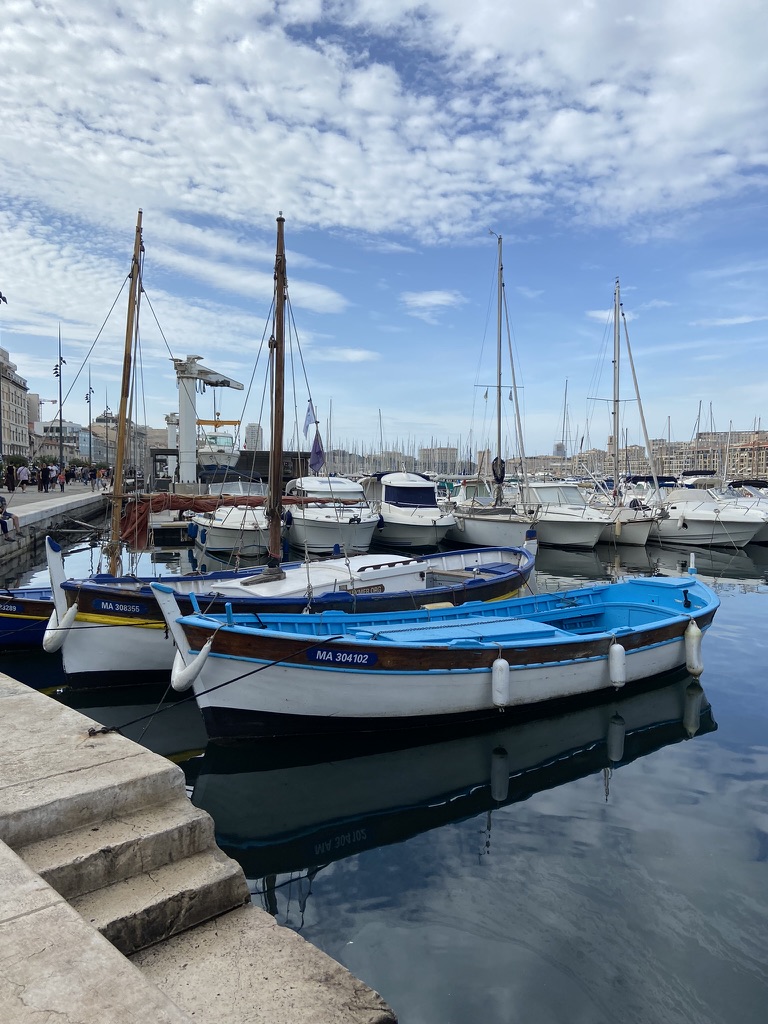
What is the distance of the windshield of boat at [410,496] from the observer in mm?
29531

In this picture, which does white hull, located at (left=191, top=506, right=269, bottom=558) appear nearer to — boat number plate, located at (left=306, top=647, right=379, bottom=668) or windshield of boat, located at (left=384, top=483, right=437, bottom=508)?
windshield of boat, located at (left=384, top=483, right=437, bottom=508)

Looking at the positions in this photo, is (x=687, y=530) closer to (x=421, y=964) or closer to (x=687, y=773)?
(x=687, y=773)

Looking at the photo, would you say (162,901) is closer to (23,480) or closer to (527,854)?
(527,854)

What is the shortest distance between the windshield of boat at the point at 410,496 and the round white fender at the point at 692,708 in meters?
18.7

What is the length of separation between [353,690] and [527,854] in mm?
2894

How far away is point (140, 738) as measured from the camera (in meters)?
9.09

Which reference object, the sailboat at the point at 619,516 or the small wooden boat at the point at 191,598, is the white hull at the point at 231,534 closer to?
the small wooden boat at the point at 191,598

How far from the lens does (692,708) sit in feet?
34.5

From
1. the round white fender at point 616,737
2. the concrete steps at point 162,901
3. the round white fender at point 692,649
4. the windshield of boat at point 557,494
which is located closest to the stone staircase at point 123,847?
→ the concrete steps at point 162,901

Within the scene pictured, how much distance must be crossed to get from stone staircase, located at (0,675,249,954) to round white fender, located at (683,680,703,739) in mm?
8007

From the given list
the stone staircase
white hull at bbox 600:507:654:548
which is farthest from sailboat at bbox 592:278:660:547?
the stone staircase

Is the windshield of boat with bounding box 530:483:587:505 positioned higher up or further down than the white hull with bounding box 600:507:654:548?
higher up

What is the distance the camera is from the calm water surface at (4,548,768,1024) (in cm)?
459

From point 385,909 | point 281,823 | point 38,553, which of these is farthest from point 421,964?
point 38,553
